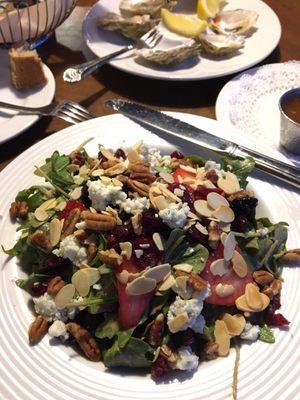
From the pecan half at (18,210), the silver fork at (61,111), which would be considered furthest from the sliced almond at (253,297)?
the silver fork at (61,111)

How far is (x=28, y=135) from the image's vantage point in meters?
1.57

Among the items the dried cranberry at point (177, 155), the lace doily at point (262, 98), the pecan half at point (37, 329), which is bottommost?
the lace doily at point (262, 98)

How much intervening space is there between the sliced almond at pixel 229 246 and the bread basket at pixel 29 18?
1202 millimetres

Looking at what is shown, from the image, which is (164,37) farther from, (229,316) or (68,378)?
(68,378)

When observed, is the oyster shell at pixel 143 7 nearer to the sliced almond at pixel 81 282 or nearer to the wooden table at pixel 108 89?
the wooden table at pixel 108 89

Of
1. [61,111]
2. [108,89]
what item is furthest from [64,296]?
[108,89]

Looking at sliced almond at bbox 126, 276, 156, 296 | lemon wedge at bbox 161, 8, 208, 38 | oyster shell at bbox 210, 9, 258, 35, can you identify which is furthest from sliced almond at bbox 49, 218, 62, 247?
oyster shell at bbox 210, 9, 258, 35

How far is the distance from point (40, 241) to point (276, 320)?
0.50 metres

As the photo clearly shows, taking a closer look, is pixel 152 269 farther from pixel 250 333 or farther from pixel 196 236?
pixel 250 333

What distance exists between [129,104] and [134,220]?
581mm

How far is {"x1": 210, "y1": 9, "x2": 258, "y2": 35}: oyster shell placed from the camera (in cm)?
196

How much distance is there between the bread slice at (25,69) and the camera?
5.29 ft

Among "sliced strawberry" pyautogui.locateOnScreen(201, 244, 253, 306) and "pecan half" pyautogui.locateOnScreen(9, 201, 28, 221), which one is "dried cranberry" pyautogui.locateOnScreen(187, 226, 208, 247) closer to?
"sliced strawberry" pyautogui.locateOnScreen(201, 244, 253, 306)

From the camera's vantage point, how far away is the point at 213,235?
100 centimetres
